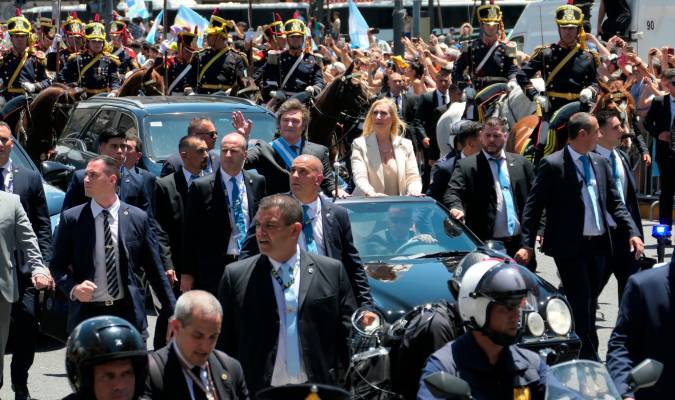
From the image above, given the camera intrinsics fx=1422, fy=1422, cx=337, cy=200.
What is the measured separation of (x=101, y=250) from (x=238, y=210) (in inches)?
54.8

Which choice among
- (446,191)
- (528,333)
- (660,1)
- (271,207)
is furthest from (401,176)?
(660,1)

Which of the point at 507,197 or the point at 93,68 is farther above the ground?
the point at 93,68

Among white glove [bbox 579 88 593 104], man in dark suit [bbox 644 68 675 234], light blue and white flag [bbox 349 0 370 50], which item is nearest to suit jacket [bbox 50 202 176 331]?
white glove [bbox 579 88 593 104]

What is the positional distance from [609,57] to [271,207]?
13.2 metres

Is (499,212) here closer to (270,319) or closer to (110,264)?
(110,264)

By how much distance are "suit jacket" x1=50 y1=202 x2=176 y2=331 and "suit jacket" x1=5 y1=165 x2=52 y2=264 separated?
0.95 meters

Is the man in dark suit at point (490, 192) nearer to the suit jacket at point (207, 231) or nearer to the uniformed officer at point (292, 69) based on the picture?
the suit jacket at point (207, 231)

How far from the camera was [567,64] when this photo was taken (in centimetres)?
1692

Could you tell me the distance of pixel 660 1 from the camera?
68.6 feet

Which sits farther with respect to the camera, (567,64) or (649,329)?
(567,64)

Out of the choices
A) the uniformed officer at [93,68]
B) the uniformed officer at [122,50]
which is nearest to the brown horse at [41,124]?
the uniformed officer at [93,68]

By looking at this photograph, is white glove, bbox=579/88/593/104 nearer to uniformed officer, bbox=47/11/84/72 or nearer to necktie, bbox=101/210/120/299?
necktie, bbox=101/210/120/299

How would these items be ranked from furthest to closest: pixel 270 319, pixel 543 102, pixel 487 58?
pixel 487 58
pixel 543 102
pixel 270 319

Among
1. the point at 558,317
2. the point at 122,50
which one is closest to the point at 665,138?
the point at 558,317
